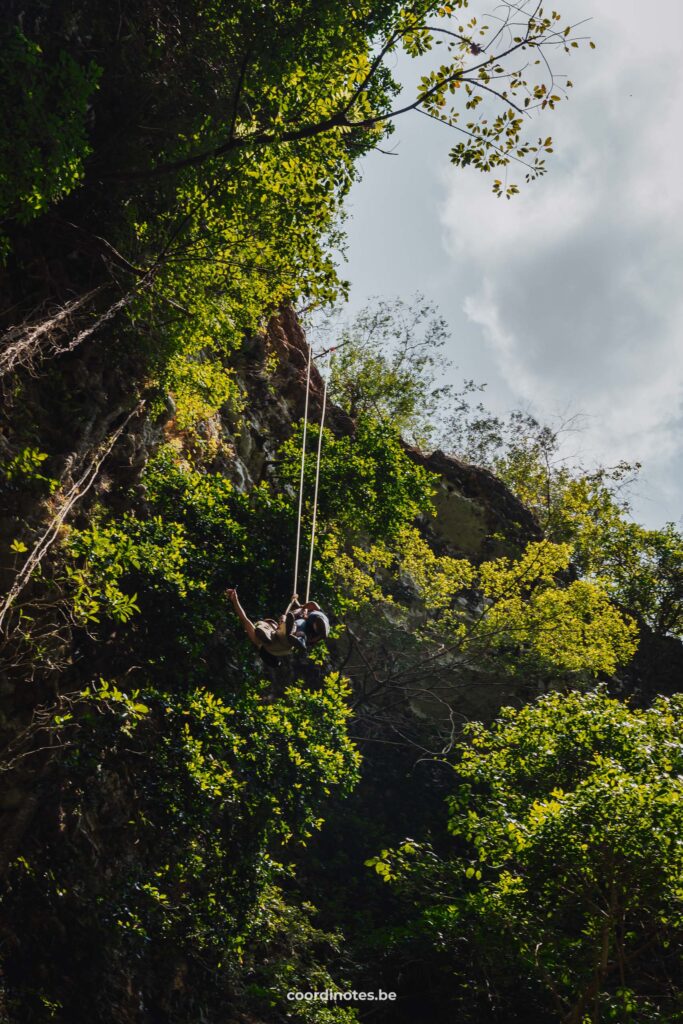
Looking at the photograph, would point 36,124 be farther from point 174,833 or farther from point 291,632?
point 174,833

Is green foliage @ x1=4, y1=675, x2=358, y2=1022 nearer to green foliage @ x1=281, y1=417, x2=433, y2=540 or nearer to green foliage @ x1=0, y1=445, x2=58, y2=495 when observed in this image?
green foliage @ x1=0, y1=445, x2=58, y2=495

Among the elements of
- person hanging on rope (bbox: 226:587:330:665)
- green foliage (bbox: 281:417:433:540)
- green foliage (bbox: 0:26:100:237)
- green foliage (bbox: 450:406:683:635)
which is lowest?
person hanging on rope (bbox: 226:587:330:665)

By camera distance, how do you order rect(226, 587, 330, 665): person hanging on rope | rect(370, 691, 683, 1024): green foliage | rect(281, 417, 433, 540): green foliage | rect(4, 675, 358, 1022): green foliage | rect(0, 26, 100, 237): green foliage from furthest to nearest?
rect(281, 417, 433, 540): green foliage, rect(4, 675, 358, 1022): green foliage, rect(370, 691, 683, 1024): green foliage, rect(226, 587, 330, 665): person hanging on rope, rect(0, 26, 100, 237): green foliage

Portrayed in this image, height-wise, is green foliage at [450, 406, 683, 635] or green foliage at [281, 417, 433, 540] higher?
green foliage at [450, 406, 683, 635]

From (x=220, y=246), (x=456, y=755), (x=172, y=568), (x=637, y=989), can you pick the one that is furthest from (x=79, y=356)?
(x=456, y=755)

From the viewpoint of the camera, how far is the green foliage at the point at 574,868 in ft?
22.7

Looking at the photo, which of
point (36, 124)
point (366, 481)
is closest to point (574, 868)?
point (366, 481)

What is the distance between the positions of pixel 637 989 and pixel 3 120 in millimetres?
11899

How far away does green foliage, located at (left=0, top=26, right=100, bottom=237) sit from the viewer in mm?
6098

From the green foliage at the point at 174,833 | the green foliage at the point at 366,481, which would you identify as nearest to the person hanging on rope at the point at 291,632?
the green foliage at the point at 174,833

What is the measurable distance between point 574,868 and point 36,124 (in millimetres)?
8659

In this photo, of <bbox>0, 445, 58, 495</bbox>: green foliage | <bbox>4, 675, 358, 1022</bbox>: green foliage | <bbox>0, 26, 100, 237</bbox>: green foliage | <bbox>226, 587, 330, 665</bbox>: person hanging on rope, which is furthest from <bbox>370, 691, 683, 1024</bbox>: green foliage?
<bbox>0, 26, 100, 237</bbox>: green foliage

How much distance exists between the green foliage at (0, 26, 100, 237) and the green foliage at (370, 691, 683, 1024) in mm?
Answer: 7665

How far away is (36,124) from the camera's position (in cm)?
627
